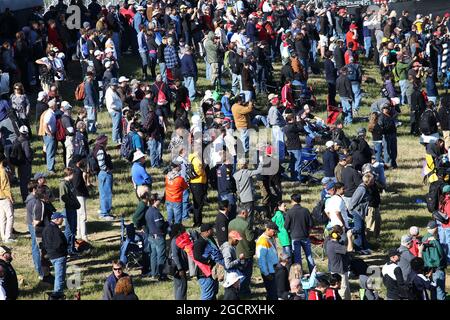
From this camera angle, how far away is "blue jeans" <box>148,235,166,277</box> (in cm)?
2506

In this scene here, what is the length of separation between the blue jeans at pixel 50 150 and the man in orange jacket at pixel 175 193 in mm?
4359

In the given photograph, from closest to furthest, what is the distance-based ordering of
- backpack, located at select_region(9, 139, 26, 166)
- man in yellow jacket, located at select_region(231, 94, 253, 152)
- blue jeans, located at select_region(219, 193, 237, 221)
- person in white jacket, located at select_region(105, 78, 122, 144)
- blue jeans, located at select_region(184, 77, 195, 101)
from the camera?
1. blue jeans, located at select_region(219, 193, 237, 221)
2. backpack, located at select_region(9, 139, 26, 166)
3. person in white jacket, located at select_region(105, 78, 122, 144)
4. man in yellow jacket, located at select_region(231, 94, 253, 152)
5. blue jeans, located at select_region(184, 77, 195, 101)

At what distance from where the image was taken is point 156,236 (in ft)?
82.1

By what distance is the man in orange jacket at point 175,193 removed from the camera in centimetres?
2741

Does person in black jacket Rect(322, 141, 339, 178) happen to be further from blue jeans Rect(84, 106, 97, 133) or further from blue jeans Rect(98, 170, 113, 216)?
blue jeans Rect(84, 106, 97, 133)

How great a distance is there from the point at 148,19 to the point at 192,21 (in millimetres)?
1408

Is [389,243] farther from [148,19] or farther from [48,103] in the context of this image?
[148,19]

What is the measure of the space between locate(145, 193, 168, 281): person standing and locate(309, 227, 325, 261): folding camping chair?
332cm

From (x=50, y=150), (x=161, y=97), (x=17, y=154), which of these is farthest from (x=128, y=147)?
(x=161, y=97)

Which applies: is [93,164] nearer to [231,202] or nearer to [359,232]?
[231,202]

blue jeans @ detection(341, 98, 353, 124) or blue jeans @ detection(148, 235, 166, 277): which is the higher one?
blue jeans @ detection(341, 98, 353, 124)

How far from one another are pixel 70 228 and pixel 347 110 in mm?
12372

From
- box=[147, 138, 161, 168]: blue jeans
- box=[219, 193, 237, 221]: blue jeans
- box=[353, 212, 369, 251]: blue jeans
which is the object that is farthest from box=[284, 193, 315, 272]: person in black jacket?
box=[147, 138, 161, 168]: blue jeans
